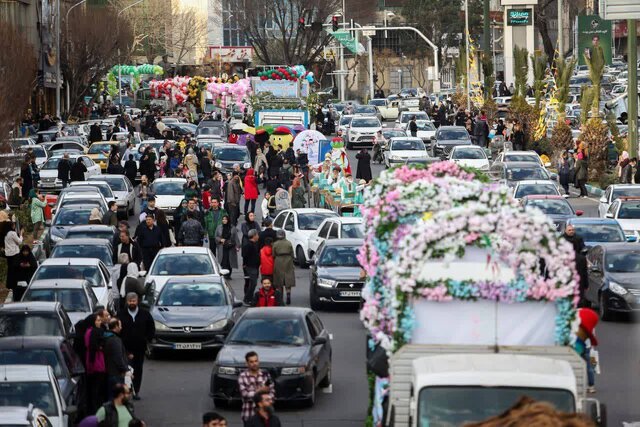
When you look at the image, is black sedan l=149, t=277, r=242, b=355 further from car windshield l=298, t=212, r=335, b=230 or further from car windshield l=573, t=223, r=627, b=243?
car windshield l=298, t=212, r=335, b=230

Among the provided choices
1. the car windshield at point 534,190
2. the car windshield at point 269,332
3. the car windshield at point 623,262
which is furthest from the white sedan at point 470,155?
the car windshield at point 269,332

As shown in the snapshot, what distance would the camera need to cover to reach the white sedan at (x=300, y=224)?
117 ft

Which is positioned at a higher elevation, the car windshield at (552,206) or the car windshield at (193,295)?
the car windshield at (552,206)

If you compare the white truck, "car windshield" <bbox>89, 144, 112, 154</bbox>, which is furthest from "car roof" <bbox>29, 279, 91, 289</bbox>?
"car windshield" <bbox>89, 144, 112, 154</bbox>

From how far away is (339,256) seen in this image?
29781 millimetres

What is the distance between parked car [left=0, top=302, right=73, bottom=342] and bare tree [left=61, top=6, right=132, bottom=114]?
218ft

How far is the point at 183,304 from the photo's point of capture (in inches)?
972

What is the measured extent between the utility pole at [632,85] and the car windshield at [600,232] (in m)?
14.9

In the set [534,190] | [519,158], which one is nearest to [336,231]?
[534,190]

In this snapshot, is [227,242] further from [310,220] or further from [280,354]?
[280,354]

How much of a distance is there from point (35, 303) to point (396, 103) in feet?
243

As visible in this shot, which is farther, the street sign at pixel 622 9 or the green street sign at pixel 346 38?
the green street sign at pixel 346 38

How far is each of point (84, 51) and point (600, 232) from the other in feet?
196

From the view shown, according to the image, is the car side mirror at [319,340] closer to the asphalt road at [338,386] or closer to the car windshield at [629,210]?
the asphalt road at [338,386]
